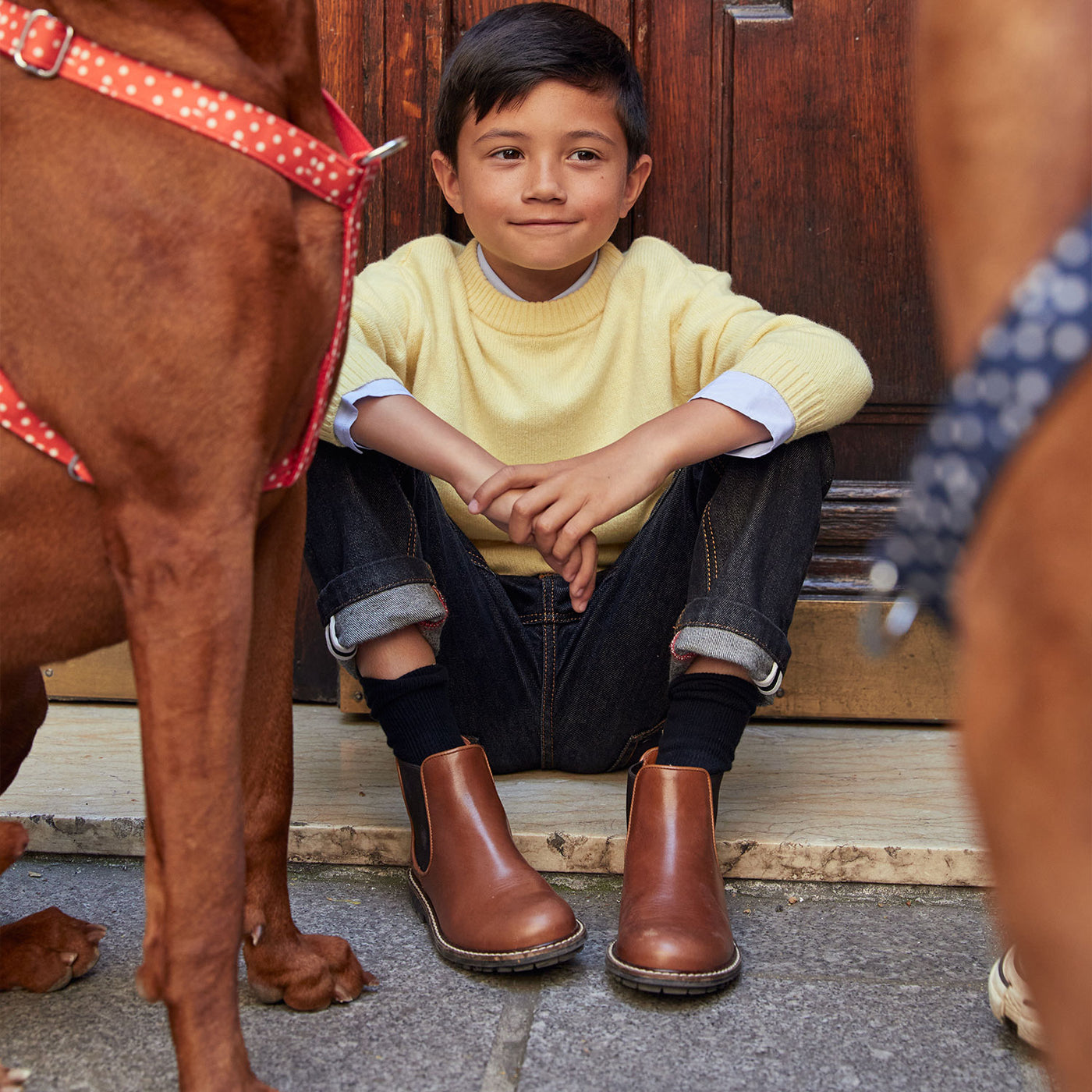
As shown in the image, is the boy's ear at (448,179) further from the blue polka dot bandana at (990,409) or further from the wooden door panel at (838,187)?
the blue polka dot bandana at (990,409)

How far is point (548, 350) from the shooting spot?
5.65 ft

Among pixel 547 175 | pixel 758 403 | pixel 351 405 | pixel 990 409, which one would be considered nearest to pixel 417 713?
pixel 351 405

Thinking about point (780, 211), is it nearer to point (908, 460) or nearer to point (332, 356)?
point (908, 460)

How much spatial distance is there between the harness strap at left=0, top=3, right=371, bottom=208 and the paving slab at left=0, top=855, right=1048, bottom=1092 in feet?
2.57

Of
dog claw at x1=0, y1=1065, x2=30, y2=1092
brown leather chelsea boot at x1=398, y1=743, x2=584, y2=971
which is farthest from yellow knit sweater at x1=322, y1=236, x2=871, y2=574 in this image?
dog claw at x1=0, y1=1065, x2=30, y2=1092

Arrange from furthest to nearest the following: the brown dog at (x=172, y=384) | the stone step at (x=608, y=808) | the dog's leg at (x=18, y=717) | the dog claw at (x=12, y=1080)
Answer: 1. the stone step at (x=608, y=808)
2. the dog's leg at (x=18, y=717)
3. the dog claw at (x=12, y=1080)
4. the brown dog at (x=172, y=384)

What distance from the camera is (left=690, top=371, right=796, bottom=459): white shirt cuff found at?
1.34m

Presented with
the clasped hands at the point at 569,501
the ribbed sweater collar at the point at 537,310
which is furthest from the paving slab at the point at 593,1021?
the ribbed sweater collar at the point at 537,310

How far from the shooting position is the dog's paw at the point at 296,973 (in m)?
1.10

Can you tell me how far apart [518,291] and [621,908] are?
94 centimetres

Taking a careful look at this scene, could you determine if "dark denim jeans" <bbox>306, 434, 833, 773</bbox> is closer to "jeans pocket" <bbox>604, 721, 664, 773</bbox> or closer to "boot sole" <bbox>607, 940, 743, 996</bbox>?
"jeans pocket" <bbox>604, 721, 664, 773</bbox>

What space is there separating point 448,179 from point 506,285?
0.68ft

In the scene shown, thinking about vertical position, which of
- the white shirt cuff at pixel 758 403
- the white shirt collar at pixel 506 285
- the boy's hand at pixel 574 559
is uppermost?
the white shirt collar at pixel 506 285

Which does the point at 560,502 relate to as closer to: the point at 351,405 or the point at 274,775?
the point at 351,405
